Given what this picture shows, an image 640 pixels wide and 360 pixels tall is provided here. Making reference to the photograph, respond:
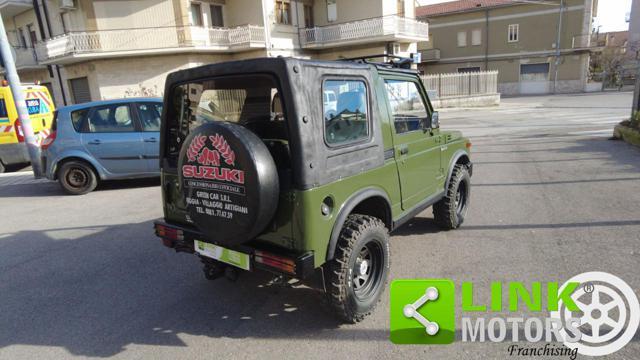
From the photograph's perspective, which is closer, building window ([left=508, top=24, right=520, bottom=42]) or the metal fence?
the metal fence

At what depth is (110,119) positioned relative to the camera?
7.97 metres

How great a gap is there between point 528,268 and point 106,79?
23841 millimetres

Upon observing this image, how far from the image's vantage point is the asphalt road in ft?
9.89

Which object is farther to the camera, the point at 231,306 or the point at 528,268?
the point at 528,268

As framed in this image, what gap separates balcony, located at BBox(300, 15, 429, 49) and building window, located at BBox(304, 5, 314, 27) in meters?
0.89

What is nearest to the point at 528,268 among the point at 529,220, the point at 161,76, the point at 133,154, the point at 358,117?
the point at 529,220

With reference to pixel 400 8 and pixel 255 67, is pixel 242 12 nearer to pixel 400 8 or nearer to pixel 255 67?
pixel 400 8

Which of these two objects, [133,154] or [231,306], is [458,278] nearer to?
[231,306]

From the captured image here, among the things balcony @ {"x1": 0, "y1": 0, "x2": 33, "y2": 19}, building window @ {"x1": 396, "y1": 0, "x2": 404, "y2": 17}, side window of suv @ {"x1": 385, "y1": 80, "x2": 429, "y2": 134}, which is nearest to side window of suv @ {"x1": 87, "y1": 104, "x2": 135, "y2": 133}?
side window of suv @ {"x1": 385, "y1": 80, "x2": 429, "y2": 134}

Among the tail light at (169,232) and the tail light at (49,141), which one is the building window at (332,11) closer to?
the tail light at (49,141)

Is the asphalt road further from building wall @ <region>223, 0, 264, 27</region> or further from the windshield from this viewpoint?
building wall @ <region>223, 0, 264, 27</region>

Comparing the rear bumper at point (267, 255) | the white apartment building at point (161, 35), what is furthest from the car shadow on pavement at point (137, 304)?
the white apartment building at point (161, 35)

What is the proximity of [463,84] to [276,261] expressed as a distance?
27.8m

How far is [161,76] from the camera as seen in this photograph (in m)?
22.8
